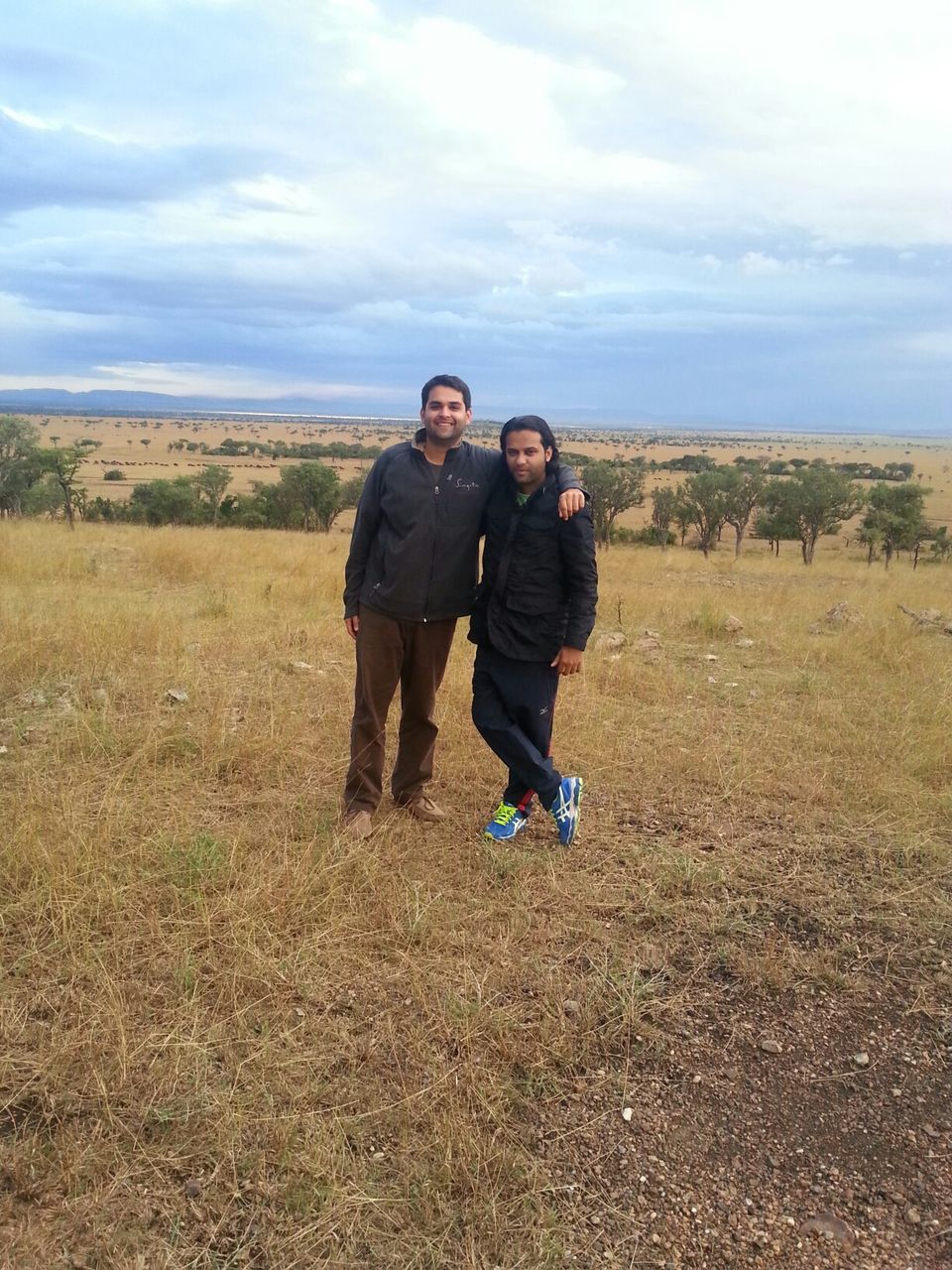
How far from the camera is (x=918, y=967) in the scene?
2.86 meters

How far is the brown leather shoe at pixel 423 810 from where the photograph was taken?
380 centimetres

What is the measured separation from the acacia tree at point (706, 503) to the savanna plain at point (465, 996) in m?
28.8

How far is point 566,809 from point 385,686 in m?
1.02

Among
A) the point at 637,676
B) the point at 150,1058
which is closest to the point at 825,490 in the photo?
the point at 637,676

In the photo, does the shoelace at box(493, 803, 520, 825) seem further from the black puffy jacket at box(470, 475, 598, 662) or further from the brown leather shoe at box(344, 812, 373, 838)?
the black puffy jacket at box(470, 475, 598, 662)

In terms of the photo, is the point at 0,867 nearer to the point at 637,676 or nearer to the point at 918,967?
the point at 918,967

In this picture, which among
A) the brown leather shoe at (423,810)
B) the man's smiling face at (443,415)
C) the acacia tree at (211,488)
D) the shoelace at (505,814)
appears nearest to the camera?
the man's smiling face at (443,415)

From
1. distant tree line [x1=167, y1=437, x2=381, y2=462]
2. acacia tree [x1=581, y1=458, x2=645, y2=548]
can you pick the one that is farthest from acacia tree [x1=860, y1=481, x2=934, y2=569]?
distant tree line [x1=167, y1=437, x2=381, y2=462]

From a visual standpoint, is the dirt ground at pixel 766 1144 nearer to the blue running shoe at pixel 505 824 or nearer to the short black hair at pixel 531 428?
the blue running shoe at pixel 505 824

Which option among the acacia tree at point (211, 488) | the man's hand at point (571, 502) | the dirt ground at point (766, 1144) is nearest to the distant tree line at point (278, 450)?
the acacia tree at point (211, 488)

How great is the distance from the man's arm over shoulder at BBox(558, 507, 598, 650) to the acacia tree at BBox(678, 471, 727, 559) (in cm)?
3008

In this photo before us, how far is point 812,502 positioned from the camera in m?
29.5

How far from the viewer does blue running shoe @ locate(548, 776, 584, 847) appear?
354 cm

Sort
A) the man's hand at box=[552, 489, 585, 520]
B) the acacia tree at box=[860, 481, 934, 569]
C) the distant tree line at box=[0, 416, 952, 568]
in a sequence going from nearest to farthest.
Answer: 1. the man's hand at box=[552, 489, 585, 520]
2. the acacia tree at box=[860, 481, 934, 569]
3. the distant tree line at box=[0, 416, 952, 568]
